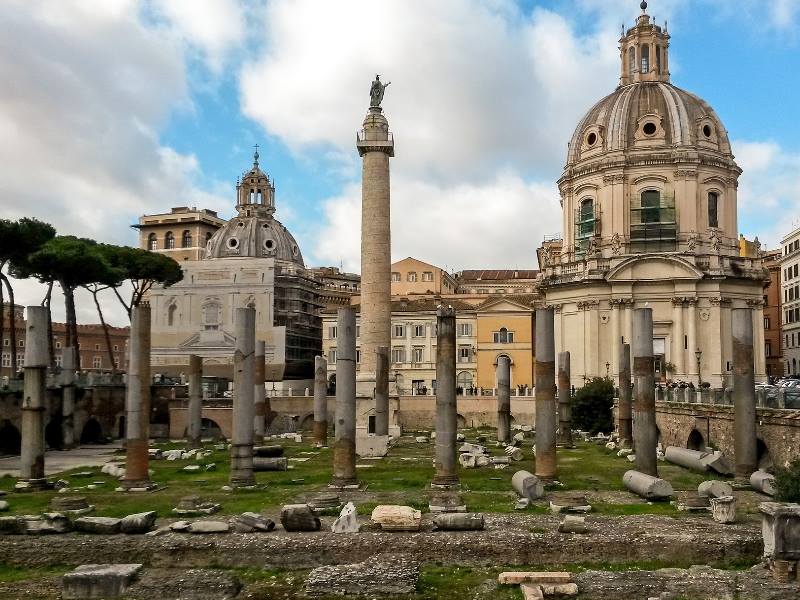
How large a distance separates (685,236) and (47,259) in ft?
122

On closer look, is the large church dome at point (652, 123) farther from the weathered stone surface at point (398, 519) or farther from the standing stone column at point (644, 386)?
the weathered stone surface at point (398, 519)

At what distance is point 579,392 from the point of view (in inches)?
1751

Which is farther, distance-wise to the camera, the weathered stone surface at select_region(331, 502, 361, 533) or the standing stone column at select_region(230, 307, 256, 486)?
the standing stone column at select_region(230, 307, 256, 486)

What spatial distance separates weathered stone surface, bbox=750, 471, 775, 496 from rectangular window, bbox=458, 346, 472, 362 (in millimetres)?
40447

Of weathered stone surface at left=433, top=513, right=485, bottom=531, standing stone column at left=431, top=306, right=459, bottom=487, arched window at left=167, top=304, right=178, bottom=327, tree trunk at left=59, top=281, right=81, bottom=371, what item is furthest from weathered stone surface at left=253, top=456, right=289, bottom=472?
arched window at left=167, top=304, right=178, bottom=327

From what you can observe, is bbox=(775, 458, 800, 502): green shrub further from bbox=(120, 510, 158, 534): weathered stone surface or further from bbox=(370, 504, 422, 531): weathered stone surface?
bbox=(120, 510, 158, 534): weathered stone surface

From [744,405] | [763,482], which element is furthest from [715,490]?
[744,405]

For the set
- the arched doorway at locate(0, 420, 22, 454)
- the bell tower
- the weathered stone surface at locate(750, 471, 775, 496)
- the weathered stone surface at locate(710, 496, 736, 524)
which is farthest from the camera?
the bell tower

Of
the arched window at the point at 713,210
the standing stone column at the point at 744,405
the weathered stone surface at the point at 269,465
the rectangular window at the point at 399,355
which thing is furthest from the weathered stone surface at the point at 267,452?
the arched window at the point at 713,210

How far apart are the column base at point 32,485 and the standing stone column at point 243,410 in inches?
209

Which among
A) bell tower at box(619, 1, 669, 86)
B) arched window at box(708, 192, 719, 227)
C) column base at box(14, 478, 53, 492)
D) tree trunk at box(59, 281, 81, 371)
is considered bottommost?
column base at box(14, 478, 53, 492)

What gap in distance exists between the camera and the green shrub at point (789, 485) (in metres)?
17.4

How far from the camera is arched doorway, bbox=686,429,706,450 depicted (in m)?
31.2

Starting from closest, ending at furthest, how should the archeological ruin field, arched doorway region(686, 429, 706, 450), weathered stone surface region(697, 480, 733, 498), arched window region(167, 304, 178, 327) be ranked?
1. the archeological ruin field
2. weathered stone surface region(697, 480, 733, 498)
3. arched doorway region(686, 429, 706, 450)
4. arched window region(167, 304, 178, 327)
